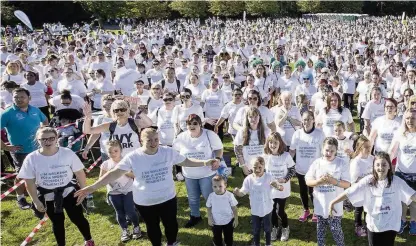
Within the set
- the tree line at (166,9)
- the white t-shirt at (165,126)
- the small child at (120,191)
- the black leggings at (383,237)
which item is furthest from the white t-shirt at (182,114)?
the tree line at (166,9)

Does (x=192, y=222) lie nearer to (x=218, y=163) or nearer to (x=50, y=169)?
(x=218, y=163)

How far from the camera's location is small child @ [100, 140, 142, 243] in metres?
5.65

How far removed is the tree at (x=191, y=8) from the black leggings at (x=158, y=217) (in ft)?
201

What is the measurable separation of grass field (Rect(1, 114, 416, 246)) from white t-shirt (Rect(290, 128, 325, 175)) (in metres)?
1.00

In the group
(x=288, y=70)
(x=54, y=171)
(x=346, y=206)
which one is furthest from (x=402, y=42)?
(x=54, y=171)

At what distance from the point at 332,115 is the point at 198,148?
258 centimetres

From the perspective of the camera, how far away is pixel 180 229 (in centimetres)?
651

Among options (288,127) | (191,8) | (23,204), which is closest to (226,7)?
(191,8)

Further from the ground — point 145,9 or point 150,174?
point 145,9

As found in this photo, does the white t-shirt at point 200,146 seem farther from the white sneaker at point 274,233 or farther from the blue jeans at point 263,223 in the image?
the white sneaker at point 274,233

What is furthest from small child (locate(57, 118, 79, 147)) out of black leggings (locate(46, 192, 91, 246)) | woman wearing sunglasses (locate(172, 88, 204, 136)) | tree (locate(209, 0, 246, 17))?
tree (locate(209, 0, 246, 17))

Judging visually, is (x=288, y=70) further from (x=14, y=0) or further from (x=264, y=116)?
(x=14, y=0)

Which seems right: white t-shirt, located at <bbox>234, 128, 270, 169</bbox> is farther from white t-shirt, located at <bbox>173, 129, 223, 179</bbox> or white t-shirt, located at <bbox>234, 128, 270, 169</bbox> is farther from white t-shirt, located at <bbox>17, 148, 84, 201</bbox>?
white t-shirt, located at <bbox>17, 148, 84, 201</bbox>

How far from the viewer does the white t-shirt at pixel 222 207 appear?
529 centimetres
